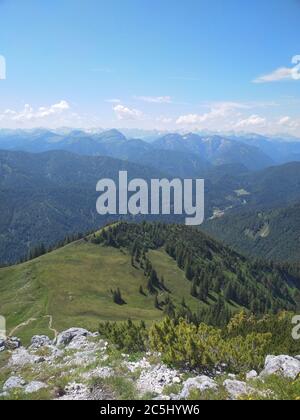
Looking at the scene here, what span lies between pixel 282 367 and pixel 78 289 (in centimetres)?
8285

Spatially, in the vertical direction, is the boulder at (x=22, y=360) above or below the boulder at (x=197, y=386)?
below

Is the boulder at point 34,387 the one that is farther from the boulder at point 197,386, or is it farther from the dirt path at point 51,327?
the dirt path at point 51,327

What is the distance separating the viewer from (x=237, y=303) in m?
156

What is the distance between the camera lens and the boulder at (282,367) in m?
23.9

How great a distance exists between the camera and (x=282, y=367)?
2520 cm

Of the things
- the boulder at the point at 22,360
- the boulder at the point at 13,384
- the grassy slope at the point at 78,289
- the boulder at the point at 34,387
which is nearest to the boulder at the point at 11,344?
the boulder at the point at 22,360

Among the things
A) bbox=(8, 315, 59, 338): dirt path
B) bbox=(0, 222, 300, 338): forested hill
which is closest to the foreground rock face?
bbox=(0, 222, 300, 338): forested hill

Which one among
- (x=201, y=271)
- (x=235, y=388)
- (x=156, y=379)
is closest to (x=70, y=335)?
(x=156, y=379)

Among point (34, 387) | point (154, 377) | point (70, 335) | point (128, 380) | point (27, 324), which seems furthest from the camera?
point (27, 324)

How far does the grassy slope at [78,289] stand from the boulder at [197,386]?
1727 inches

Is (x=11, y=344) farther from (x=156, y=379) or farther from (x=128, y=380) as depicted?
(x=156, y=379)

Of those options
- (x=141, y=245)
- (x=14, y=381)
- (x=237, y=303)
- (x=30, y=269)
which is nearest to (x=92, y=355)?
(x=14, y=381)

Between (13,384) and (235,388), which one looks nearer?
(235,388)

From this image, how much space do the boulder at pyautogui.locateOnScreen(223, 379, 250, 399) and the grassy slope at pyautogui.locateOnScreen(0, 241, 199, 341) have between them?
→ 44.6 metres
